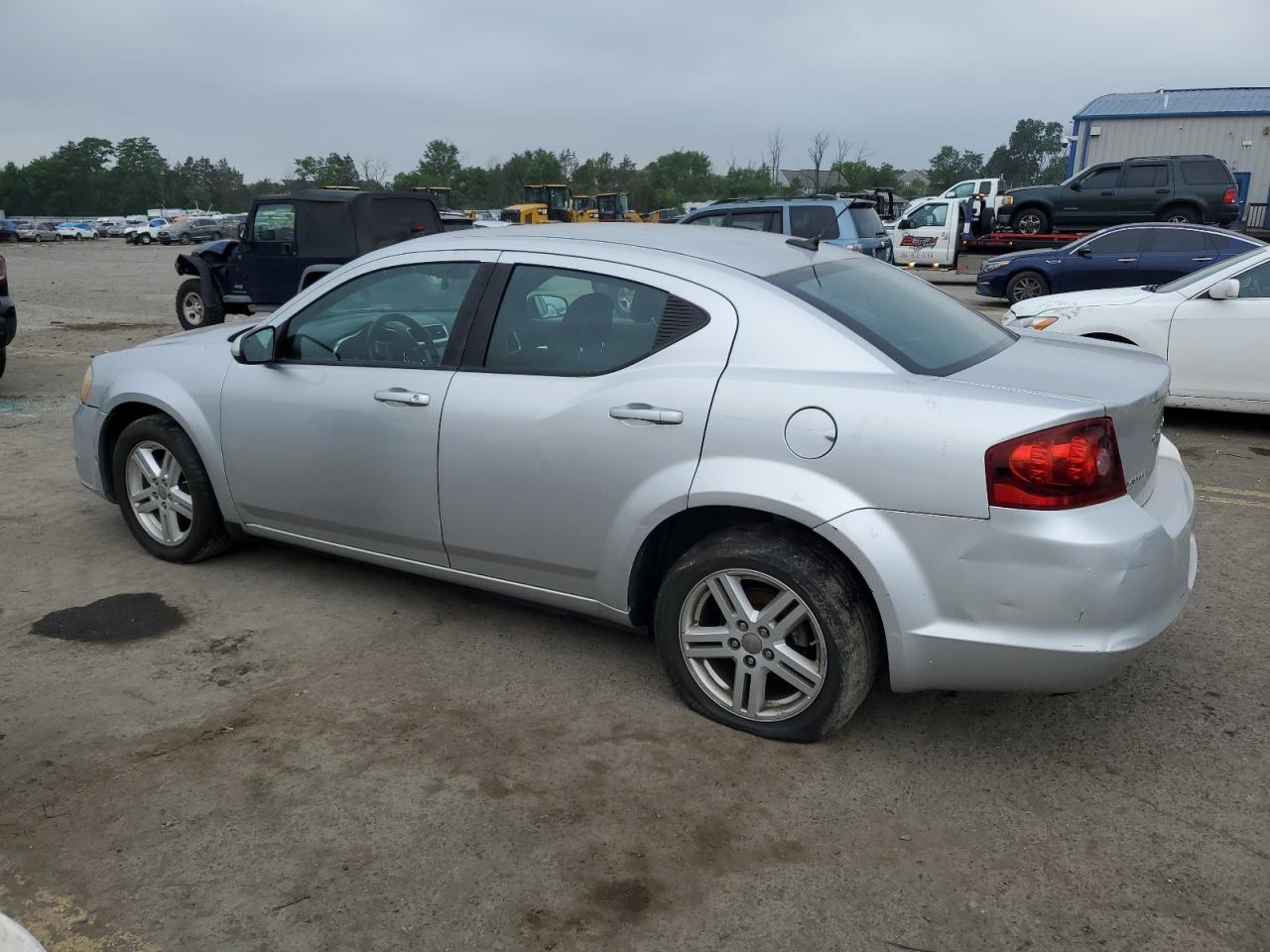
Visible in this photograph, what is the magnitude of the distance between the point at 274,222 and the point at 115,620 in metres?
8.97

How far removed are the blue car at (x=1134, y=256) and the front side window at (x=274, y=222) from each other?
9.85 meters

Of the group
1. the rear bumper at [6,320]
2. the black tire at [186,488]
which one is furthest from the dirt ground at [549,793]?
the rear bumper at [6,320]

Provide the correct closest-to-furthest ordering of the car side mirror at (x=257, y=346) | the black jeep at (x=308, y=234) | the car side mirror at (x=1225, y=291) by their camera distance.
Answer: the car side mirror at (x=257, y=346), the car side mirror at (x=1225, y=291), the black jeep at (x=308, y=234)

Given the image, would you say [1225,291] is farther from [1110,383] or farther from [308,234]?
[308,234]

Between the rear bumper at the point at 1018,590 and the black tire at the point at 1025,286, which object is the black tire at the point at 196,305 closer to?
the black tire at the point at 1025,286

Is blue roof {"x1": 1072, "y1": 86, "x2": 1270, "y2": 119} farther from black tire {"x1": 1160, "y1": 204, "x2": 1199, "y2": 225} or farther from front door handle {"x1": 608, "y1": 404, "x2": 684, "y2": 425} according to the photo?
front door handle {"x1": 608, "y1": 404, "x2": 684, "y2": 425}

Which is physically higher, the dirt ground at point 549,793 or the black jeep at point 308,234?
the black jeep at point 308,234

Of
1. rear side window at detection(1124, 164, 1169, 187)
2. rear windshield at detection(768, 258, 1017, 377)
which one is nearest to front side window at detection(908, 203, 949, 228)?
rear side window at detection(1124, 164, 1169, 187)

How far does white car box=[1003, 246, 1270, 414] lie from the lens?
7.46 metres

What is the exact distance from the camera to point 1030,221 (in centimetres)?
2302

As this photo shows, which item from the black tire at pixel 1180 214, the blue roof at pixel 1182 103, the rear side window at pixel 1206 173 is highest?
the blue roof at pixel 1182 103

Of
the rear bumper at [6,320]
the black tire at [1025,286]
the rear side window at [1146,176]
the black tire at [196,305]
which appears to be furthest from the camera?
the rear side window at [1146,176]

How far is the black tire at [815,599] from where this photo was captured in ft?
10.3

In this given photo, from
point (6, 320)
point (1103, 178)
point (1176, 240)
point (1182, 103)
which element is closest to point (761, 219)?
point (1176, 240)
